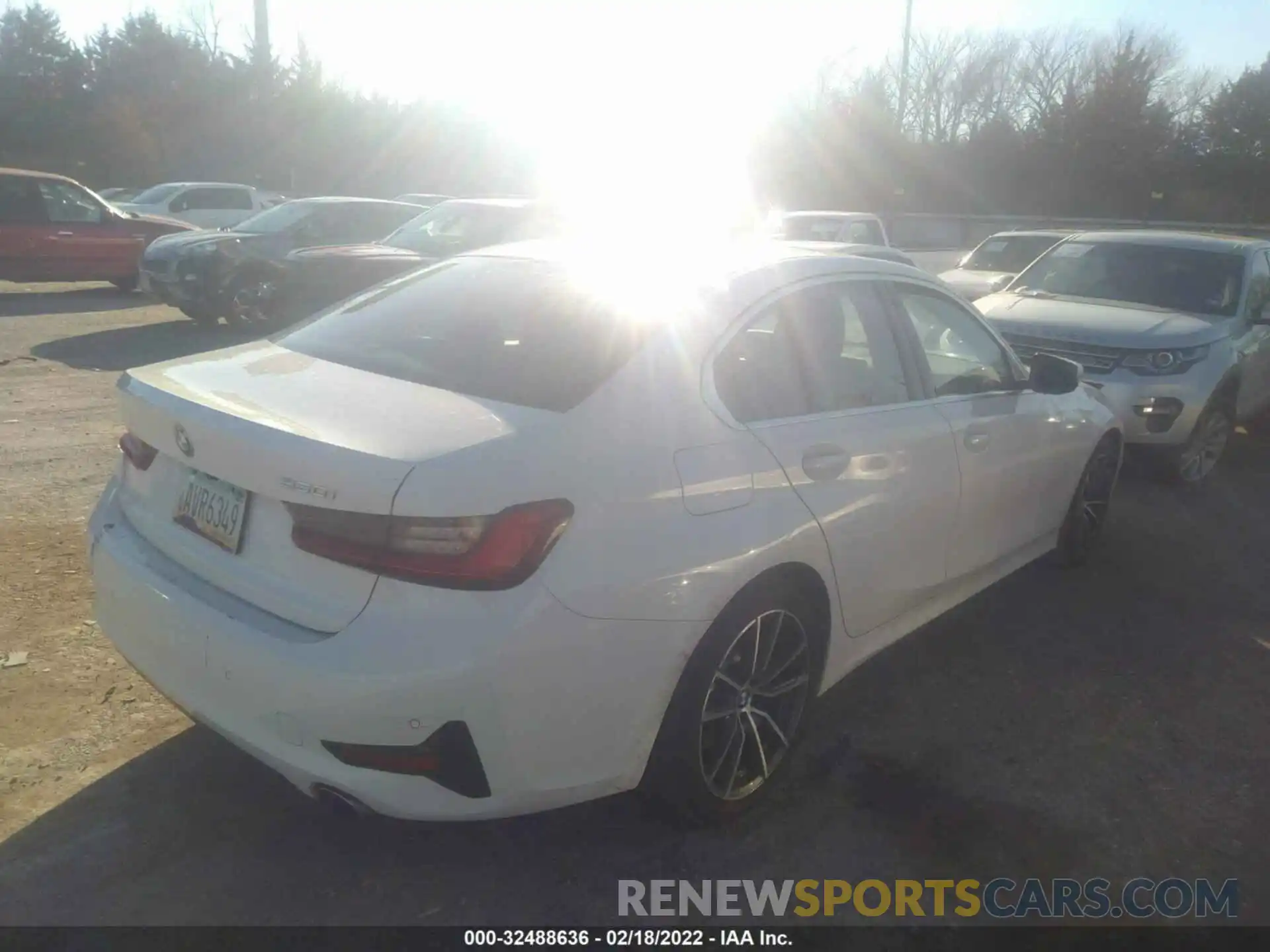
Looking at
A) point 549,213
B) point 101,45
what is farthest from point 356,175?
point 549,213

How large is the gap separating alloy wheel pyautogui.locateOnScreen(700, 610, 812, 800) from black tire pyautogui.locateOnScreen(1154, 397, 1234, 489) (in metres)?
5.01

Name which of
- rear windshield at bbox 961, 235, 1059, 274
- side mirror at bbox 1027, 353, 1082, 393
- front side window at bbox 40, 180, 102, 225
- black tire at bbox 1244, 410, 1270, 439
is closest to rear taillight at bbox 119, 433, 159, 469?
side mirror at bbox 1027, 353, 1082, 393

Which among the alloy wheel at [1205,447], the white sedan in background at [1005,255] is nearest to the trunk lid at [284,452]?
A: the alloy wheel at [1205,447]

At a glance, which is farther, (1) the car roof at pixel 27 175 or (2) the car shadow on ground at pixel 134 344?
(1) the car roof at pixel 27 175

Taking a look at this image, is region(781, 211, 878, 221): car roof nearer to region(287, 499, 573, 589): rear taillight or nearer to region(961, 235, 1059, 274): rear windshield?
region(961, 235, 1059, 274): rear windshield

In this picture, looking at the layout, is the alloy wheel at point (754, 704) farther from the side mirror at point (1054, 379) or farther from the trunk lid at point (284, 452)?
the side mirror at point (1054, 379)

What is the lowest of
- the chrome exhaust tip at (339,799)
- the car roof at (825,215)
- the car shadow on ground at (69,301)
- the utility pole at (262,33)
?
the car shadow on ground at (69,301)

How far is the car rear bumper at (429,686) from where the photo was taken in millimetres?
2500

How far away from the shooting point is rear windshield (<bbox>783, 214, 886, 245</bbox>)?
14.7 meters

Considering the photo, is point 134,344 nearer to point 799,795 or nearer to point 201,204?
point 799,795

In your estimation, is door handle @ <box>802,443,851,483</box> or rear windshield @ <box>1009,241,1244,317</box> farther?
rear windshield @ <box>1009,241,1244,317</box>

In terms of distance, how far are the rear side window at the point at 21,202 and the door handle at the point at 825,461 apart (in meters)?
14.1

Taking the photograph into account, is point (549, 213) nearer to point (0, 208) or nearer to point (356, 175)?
point (0, 208)

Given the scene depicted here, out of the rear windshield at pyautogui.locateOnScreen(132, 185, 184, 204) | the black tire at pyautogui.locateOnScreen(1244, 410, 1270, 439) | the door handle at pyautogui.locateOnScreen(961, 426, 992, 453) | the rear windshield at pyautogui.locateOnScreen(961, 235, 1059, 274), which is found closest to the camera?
the door handle at pyautogui.locateOnScreen(961, 426, 992, 453)
